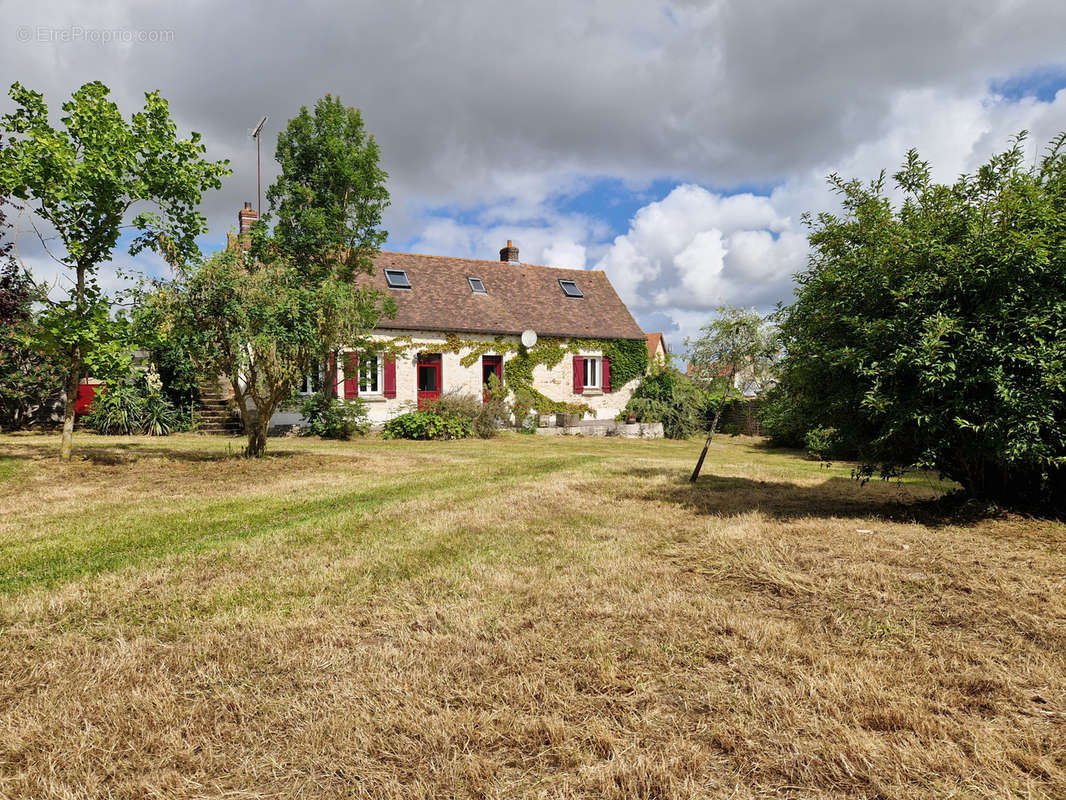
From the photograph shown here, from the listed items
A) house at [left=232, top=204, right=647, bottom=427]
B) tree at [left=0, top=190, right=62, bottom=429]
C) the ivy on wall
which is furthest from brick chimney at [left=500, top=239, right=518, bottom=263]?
tree at [left=0, top=190, right=62, bottom=429]

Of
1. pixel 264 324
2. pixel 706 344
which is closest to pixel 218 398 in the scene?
pixel 264 324

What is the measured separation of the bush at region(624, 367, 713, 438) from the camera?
21328mm

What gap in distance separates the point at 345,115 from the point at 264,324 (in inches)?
381

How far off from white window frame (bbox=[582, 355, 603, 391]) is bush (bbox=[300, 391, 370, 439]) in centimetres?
890

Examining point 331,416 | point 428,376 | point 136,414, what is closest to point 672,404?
point 428,376

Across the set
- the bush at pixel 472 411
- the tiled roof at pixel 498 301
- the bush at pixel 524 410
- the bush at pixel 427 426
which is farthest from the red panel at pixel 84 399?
the bush at pixel 524 410

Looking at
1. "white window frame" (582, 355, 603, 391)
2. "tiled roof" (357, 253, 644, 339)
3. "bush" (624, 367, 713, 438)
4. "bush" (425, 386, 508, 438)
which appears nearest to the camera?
"bush" (425, 386, 508, 438)

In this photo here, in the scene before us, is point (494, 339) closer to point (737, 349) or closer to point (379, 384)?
point (379, 384)

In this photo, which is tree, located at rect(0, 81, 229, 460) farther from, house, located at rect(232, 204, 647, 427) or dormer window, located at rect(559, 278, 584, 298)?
dormer window, located at rect(559, 278, 584, 298)

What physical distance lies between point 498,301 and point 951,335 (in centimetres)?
1789

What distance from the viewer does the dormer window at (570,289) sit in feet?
79.6

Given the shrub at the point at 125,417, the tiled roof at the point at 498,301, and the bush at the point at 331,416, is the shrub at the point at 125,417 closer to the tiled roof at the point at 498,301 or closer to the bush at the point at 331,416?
the bush at the point at 331,416

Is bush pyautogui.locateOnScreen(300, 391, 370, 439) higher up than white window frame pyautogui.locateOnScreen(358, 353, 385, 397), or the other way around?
white window frame pyautogui.locateOnScreen(358, 353, 385, 397)

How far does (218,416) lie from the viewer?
17.2m
